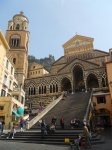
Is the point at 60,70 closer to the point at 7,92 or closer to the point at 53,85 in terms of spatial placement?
the point at 53,85

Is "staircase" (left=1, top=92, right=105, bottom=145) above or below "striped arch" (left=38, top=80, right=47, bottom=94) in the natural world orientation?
below

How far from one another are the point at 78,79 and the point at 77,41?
1563cm

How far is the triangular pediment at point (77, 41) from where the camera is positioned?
50.3 meters

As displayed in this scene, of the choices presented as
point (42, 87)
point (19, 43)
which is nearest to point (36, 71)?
point (19, 43)

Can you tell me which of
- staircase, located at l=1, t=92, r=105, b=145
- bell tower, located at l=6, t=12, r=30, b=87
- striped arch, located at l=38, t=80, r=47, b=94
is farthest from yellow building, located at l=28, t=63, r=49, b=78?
staircase, located at l=1, t=92, r=105, b=145

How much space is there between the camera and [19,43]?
160ft

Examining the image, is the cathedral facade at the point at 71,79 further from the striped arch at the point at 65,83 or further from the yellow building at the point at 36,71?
the yellow building at the point at 36,71

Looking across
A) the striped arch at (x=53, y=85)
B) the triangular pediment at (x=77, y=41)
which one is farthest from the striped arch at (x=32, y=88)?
the triangular pediment at (x=77, y=41)

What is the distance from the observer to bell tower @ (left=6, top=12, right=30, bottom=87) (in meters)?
44.0

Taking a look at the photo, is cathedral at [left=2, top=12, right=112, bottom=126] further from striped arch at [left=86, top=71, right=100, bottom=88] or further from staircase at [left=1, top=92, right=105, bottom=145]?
staircase at [left=1, top=92, right=105, bottom=145]

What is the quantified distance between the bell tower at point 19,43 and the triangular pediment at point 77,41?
13.3m

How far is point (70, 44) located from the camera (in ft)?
173

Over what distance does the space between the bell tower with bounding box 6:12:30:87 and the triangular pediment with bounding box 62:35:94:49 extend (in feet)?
43.7

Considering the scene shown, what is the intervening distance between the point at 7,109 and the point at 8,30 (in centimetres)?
3490
